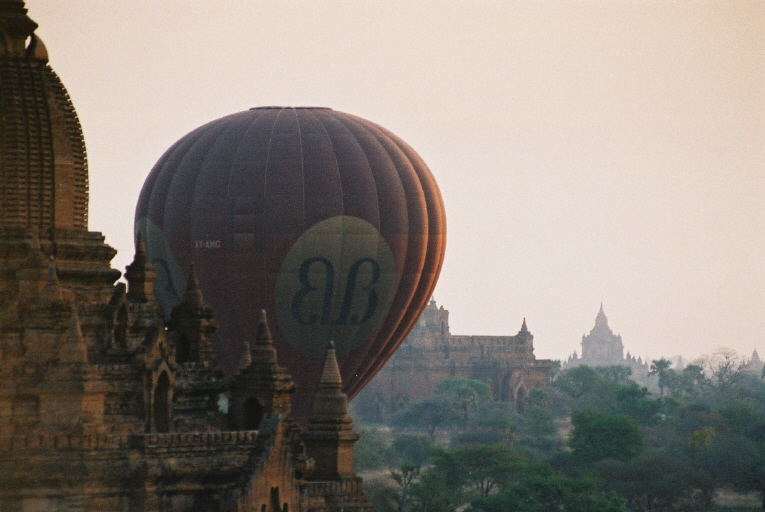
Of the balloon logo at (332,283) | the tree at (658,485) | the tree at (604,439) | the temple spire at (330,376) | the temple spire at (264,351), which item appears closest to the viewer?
the temple spire at (264,351)

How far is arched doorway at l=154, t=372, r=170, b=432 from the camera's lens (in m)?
53.5

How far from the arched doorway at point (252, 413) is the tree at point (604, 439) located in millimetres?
72533

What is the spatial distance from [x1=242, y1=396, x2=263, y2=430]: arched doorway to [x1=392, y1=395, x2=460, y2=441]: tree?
128119 mm

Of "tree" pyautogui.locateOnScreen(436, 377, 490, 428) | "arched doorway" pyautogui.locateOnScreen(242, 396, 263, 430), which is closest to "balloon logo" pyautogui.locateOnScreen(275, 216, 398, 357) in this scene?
"arched doorway" pyautogui.locateOnScreen(242, 396, 263, 430)

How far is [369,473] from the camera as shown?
140125mm

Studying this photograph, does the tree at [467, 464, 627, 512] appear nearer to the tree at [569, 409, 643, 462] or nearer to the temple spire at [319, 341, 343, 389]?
the tree at [569, 409, 643, 462]

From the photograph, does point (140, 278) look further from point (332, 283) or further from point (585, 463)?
point (585, 463)

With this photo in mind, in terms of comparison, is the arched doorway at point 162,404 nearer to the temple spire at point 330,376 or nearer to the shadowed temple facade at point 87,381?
the shadowed temple facade at point 87,381

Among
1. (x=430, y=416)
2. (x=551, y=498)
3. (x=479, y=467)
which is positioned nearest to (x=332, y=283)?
(x=551, y=498)

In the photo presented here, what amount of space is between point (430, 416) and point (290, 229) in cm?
10872

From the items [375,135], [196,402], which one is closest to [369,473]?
[375,135]

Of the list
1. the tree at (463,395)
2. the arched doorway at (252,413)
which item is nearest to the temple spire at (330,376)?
the arched doorway at (252,413)

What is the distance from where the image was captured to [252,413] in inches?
2250

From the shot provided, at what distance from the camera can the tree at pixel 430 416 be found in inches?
7357
